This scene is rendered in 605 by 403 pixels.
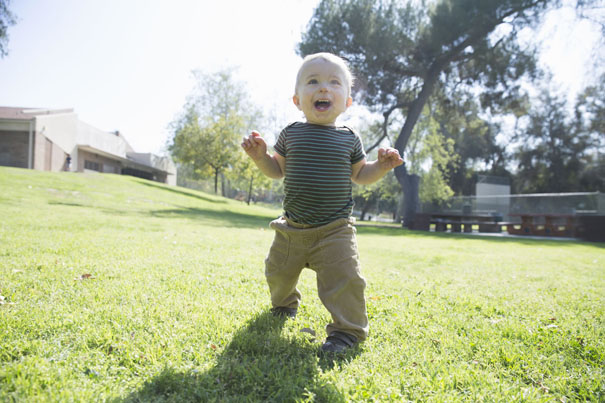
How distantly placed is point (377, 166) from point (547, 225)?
17.4 m

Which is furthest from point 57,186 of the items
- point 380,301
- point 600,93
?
point 600,93

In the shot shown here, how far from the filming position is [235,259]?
190 inches

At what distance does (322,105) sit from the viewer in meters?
2.39

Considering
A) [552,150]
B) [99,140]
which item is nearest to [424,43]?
[552,150]

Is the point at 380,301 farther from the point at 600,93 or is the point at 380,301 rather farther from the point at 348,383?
the point at 600,93

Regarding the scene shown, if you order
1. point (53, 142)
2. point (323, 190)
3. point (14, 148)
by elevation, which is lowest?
point (323, 190)

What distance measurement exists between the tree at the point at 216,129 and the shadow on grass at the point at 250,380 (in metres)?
30.8

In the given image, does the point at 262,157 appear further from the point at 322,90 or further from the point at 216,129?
the point at 216,129

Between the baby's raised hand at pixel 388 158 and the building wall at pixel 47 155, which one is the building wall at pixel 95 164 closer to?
the building wall at pixel 47 155

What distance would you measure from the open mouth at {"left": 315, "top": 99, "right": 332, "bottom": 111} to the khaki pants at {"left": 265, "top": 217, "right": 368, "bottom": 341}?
763mm

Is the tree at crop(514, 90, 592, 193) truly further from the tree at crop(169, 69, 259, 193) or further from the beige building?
the beige building

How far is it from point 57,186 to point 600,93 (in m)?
41.1

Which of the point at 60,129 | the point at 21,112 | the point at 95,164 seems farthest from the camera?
the point at 95,164

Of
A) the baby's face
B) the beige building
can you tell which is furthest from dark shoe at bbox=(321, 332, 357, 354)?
the beige building
